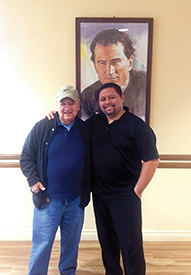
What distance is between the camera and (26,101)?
2.32 m

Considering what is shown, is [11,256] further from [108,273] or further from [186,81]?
[186,81]

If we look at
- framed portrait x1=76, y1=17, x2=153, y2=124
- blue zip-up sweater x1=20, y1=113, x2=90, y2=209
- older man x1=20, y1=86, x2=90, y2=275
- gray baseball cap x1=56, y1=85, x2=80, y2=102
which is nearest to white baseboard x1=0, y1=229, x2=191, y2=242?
older man x1=20, y1=86, x2=90, y2=275

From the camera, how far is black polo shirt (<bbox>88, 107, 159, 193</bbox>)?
5.33ft

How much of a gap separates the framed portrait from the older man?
24.1 inches

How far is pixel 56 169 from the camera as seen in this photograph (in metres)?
1.68

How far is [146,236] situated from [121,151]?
1.29 metres

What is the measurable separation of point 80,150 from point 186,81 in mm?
1334

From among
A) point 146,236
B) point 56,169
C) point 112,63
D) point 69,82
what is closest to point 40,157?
point 56,169

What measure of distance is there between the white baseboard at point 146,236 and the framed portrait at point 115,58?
1.23 m

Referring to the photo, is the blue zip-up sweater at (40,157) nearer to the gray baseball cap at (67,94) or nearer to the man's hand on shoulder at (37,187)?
the man's hand on shoulder at (37,187)

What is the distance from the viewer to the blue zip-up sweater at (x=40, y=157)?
169 cm

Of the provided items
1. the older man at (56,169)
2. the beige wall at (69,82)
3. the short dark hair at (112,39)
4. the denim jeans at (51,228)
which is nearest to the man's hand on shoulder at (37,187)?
the older man at (56,169)

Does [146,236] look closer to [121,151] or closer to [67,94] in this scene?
[121,151]

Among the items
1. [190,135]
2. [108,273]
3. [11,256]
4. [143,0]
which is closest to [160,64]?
[143,0]
